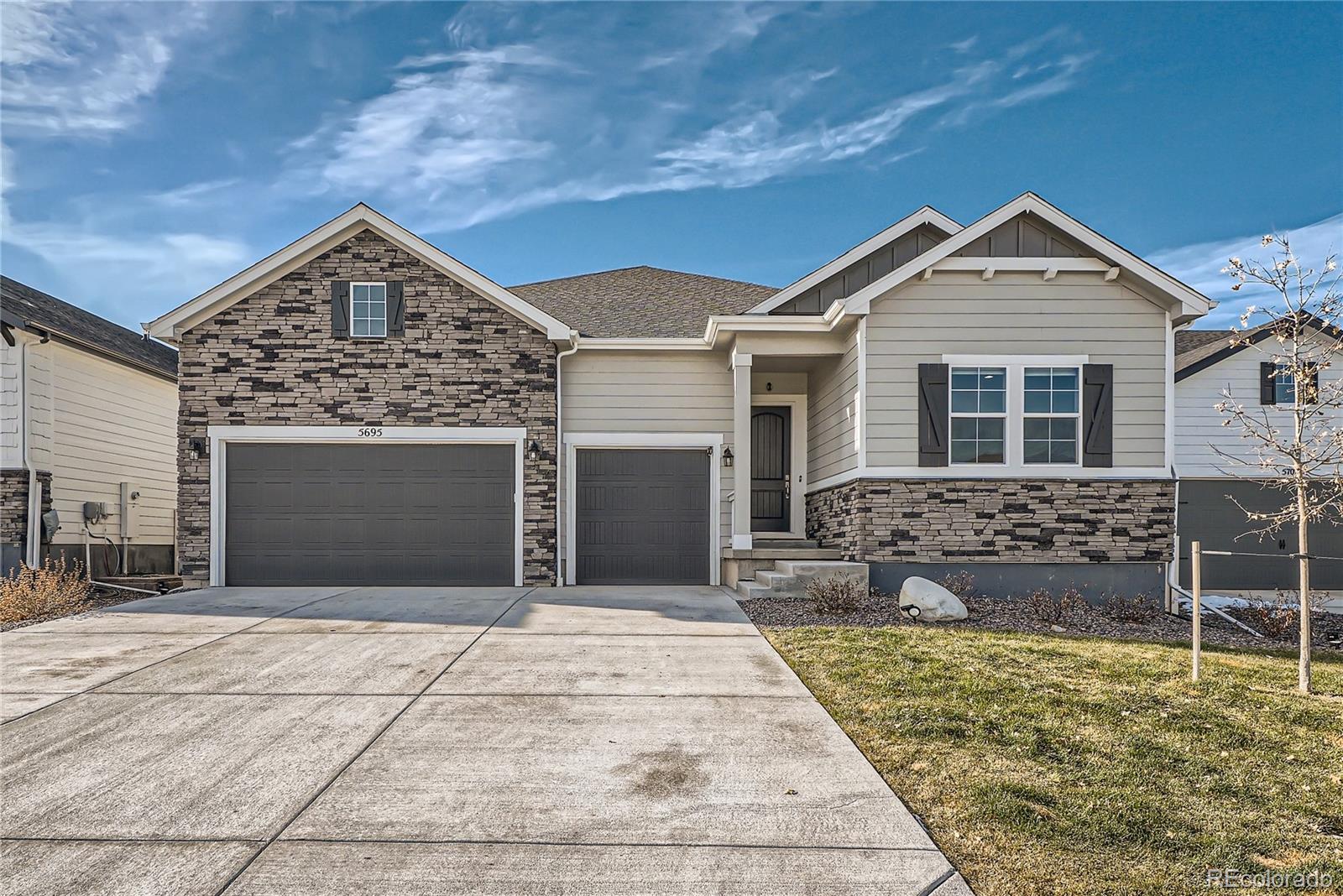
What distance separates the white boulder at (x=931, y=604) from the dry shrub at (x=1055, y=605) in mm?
896

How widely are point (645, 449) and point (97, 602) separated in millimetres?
7753

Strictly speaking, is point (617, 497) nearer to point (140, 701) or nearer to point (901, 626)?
point (901, 626)

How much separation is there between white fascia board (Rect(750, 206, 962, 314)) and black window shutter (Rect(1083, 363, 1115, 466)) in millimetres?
2953

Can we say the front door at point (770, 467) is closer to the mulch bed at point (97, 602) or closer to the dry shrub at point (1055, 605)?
the dry shrub at point (1055, 605)

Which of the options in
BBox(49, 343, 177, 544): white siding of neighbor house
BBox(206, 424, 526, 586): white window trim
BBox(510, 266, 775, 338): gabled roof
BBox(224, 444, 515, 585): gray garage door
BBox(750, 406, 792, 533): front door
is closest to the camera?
BBox(206, 424, 526, 586): white window trim

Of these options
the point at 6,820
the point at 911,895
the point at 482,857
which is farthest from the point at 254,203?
the point at 911,895

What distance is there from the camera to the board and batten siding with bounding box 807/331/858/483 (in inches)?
443

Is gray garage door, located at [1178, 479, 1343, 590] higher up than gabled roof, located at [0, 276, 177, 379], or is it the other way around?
gabled roof, located at [0, 276, 177, 379]

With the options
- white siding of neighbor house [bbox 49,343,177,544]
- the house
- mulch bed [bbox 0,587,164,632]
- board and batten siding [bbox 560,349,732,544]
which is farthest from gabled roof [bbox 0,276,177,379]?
board and batten siding [bbox 560,349,732,544]

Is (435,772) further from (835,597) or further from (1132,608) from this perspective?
(1132,608)

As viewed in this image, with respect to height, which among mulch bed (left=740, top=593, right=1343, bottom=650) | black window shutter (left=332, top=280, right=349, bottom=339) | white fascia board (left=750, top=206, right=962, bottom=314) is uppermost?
white fascia board (left=750, top=206, right=962, bottom=314)

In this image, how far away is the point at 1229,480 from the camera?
14961 mm

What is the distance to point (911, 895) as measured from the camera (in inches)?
125
